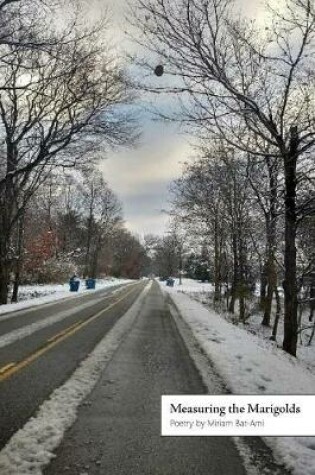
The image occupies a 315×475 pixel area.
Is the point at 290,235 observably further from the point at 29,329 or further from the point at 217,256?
the point at 217,256

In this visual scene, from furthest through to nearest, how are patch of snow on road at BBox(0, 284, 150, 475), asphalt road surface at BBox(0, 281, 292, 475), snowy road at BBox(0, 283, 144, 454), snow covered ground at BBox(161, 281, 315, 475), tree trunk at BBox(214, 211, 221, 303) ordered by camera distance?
1. tree trunk at BBox(214, 211, 221, 303)
2. snowy road at BBox(0, 283, 144, 454)
3. snow covered ground at BBox(161, 281, 315, 475)
4. asphalt road surface at BBox(0, 281, 292, 475)
5. patch of snow on road at BBox(0, 284, 150, 475)

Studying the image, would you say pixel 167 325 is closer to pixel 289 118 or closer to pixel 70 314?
pixel 70 314

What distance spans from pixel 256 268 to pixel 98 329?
24618 mm

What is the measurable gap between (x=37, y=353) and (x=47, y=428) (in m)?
4.37

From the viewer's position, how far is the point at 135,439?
4.79m

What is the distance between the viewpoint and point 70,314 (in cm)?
1714

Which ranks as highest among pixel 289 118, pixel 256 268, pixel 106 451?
pixel 289 118

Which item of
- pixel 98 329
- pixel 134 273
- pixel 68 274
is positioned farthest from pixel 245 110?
pixel 134 273

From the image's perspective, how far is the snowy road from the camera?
18.7ft

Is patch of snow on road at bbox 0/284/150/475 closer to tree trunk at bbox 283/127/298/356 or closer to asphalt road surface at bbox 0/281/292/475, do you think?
asphalt road surface at bbox 0/281/292/475

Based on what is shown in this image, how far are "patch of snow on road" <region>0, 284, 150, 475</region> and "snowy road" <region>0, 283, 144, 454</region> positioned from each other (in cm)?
13

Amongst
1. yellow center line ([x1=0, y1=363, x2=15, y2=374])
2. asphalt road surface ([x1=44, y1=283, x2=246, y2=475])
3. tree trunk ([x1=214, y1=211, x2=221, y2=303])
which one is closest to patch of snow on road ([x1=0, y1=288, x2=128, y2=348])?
yellow center line ([x1=0, y1=363, x2=15, y2=374])

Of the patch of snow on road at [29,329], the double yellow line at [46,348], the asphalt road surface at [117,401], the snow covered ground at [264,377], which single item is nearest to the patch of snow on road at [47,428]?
the asphalt road surface at [117,401]

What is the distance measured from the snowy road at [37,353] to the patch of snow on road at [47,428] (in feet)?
0.44
